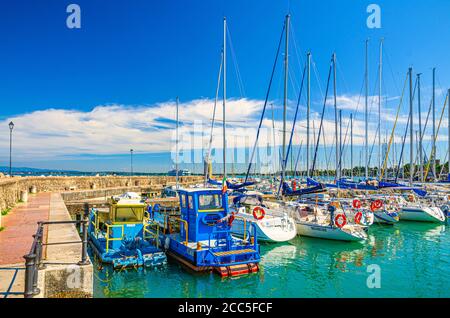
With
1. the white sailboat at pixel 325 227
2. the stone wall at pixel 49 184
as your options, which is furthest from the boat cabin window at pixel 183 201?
the stone wall at pixel 49 184

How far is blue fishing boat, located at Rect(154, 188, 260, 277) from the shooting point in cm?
1209

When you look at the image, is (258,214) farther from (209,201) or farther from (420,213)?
(420,213)

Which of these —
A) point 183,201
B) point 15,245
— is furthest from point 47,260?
point 183,201

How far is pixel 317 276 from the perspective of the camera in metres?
13.0

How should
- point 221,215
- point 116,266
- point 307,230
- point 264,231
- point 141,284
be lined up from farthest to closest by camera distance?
point 307,230 → point 264,231 → point 221,215 → point 116,266 → point 141,284

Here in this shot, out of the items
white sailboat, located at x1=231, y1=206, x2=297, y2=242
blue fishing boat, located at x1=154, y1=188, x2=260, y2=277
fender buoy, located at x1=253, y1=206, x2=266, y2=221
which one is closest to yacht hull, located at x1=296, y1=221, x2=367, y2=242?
white sailboat, located at x1=231, y1=206, x2=297, y2=242

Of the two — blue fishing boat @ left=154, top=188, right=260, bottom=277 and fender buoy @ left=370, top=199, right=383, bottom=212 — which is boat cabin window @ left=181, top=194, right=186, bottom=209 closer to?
blue fishing boat @ left=154, top=188, right=260, bottom=277

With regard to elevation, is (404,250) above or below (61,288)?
below

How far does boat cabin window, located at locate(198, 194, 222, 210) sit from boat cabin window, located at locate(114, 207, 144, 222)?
293cm

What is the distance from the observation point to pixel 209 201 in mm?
13586

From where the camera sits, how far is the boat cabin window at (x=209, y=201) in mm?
13469

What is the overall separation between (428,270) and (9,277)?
15.7 metres
